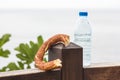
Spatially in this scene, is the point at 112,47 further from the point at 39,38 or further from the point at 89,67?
the point at 89,67

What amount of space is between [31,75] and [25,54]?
2.23 ft

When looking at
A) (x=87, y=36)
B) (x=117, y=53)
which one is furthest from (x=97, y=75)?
(x=117, y=53)

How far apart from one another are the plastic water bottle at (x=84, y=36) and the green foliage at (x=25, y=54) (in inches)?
9.2

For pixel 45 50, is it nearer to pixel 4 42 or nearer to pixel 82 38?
pixel 82 38

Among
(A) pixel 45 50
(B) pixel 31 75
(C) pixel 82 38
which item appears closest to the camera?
(B) pixel 31 75

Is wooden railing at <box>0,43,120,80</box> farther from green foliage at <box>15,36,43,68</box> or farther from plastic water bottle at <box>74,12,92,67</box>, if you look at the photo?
green foliage at <box>15,36,43,68</box>

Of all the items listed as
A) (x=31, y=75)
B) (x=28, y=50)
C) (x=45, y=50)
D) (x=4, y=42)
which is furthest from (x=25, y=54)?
(x=31, y=75)

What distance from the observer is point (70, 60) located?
1.18m

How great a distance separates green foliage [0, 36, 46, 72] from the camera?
1747mm

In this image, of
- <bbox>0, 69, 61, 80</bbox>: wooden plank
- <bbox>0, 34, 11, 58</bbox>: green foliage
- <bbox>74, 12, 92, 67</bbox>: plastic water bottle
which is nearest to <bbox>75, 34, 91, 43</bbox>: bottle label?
<bbox>74, 12, 92, 67</bbox>: plastic water bottle

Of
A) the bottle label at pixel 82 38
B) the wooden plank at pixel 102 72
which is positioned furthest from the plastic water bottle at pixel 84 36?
the wooden plank at pixel 102 72

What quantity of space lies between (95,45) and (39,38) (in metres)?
5.73

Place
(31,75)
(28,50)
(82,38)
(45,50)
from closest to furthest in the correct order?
(31,75) → (45,50) → (82,38) → (28,50)

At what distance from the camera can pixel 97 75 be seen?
122 centimetres
